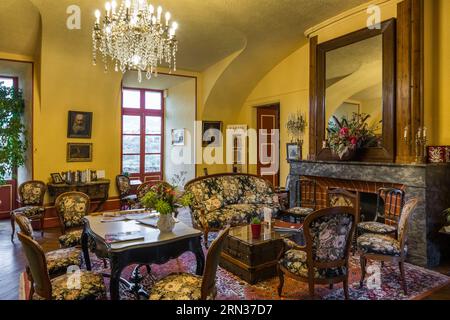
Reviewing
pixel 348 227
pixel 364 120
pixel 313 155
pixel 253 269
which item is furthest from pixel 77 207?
pixel 364 120

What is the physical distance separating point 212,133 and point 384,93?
14.8ft

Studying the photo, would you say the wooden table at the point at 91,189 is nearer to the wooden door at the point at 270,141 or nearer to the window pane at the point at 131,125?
the window pane at the point at 131,125

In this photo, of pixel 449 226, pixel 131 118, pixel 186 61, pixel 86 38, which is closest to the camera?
pixel 449 226

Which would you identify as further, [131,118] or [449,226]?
[131,118]

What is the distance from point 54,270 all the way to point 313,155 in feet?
14.2

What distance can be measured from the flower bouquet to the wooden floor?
1881 mm

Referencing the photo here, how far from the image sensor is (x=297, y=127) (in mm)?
6449

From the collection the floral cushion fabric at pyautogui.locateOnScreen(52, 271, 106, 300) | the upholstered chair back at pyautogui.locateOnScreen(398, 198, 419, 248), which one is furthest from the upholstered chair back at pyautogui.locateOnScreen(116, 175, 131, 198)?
the upholstered chair back at pyautogui.locateOnScreen(398, 198, 419, 248)

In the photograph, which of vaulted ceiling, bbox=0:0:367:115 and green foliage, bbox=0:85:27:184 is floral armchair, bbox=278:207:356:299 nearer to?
vaulted ceiling, bbox=0:0:367:115

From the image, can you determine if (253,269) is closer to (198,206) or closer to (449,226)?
(198,206)

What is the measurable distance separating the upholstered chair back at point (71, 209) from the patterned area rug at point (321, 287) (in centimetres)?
62

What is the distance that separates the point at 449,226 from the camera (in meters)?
3.67

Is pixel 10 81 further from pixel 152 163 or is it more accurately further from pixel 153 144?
pixel 152 163

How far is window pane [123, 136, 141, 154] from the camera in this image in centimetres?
834
